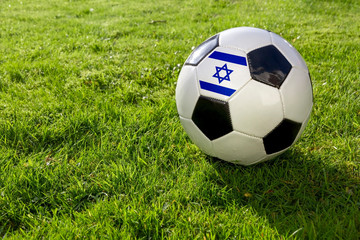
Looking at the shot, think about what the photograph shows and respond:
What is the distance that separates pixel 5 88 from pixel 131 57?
81.7 inches

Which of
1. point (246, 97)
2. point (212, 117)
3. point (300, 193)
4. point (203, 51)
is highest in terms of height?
point (203, 51)

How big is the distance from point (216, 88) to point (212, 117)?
0.25 m

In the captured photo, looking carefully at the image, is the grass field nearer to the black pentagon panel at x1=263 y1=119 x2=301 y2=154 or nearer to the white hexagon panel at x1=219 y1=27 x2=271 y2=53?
the black pentagon panel at x1=263 y1=119 x2=301 y2=154

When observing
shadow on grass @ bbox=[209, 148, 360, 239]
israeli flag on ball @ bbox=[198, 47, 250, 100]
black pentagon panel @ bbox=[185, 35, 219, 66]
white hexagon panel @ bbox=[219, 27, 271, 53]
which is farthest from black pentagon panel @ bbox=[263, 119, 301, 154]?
black pentagon panel @ bbox=[185, 35, 219, 66]

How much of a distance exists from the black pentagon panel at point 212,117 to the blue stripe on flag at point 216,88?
A: 0.08 m

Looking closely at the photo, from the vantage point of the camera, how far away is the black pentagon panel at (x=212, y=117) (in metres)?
2.47

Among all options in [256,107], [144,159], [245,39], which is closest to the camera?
[256,107]

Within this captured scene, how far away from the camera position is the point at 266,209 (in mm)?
2455

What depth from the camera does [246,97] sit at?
242 cm

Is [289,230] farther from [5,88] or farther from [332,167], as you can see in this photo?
[5,88]

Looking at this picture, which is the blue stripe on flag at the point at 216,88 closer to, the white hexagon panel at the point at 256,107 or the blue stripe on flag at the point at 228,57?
the white hexagon panel at the point at 256,107

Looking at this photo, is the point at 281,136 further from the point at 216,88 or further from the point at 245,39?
the point at 245,39

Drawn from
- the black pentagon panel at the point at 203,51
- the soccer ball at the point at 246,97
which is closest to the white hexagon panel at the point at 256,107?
the soccer ball at the point at 246,97

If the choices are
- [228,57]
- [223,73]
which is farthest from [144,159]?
[228,57]
